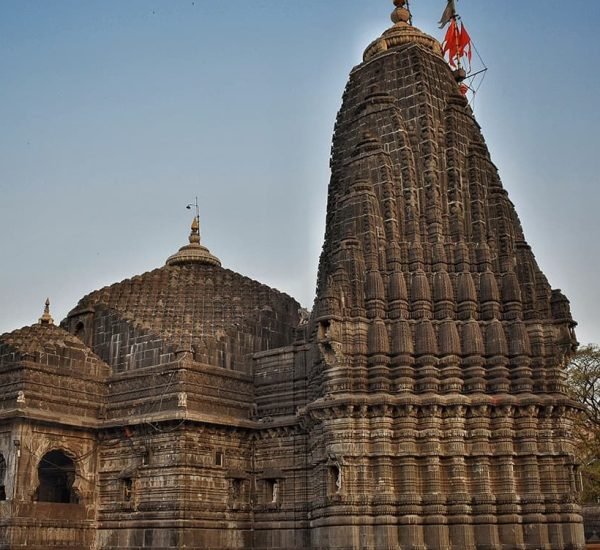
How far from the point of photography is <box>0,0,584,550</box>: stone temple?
21.1m

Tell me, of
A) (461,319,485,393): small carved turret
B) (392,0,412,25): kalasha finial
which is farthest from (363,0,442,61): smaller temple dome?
(461,319,485,393): small carved turret

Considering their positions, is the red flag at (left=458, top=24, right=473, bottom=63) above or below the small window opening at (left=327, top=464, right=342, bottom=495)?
above

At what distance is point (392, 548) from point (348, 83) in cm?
1529

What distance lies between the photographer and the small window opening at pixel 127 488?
23.9 metres

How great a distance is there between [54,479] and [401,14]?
19545mm

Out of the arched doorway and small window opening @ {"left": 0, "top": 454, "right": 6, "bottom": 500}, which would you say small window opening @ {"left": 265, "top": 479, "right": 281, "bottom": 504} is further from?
small window opening @ {"left": 0, "top": 454, "right": 6, "bottom": 500}

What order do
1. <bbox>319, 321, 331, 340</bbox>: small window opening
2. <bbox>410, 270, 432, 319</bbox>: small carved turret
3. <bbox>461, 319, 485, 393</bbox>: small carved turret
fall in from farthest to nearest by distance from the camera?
<bbox>410, 270, 432, 319</bbox>: small carved turret, <bbox>319, 321, 331, 340</bbox>: small window opening, <bbox>461, 319, 485, 393</bbox>: small carved turret

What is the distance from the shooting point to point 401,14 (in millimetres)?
28625

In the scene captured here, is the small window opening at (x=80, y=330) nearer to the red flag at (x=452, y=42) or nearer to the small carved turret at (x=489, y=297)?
the small carved turret at (x=489, y=297)

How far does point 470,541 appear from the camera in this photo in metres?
20.3

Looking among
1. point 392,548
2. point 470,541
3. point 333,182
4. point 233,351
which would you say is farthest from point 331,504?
point 333,182

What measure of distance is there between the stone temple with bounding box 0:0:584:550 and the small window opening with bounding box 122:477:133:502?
0.77ft

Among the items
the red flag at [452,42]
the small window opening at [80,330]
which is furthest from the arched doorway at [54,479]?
the red flag at [452,42]

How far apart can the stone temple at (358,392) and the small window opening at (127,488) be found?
0.77ft
